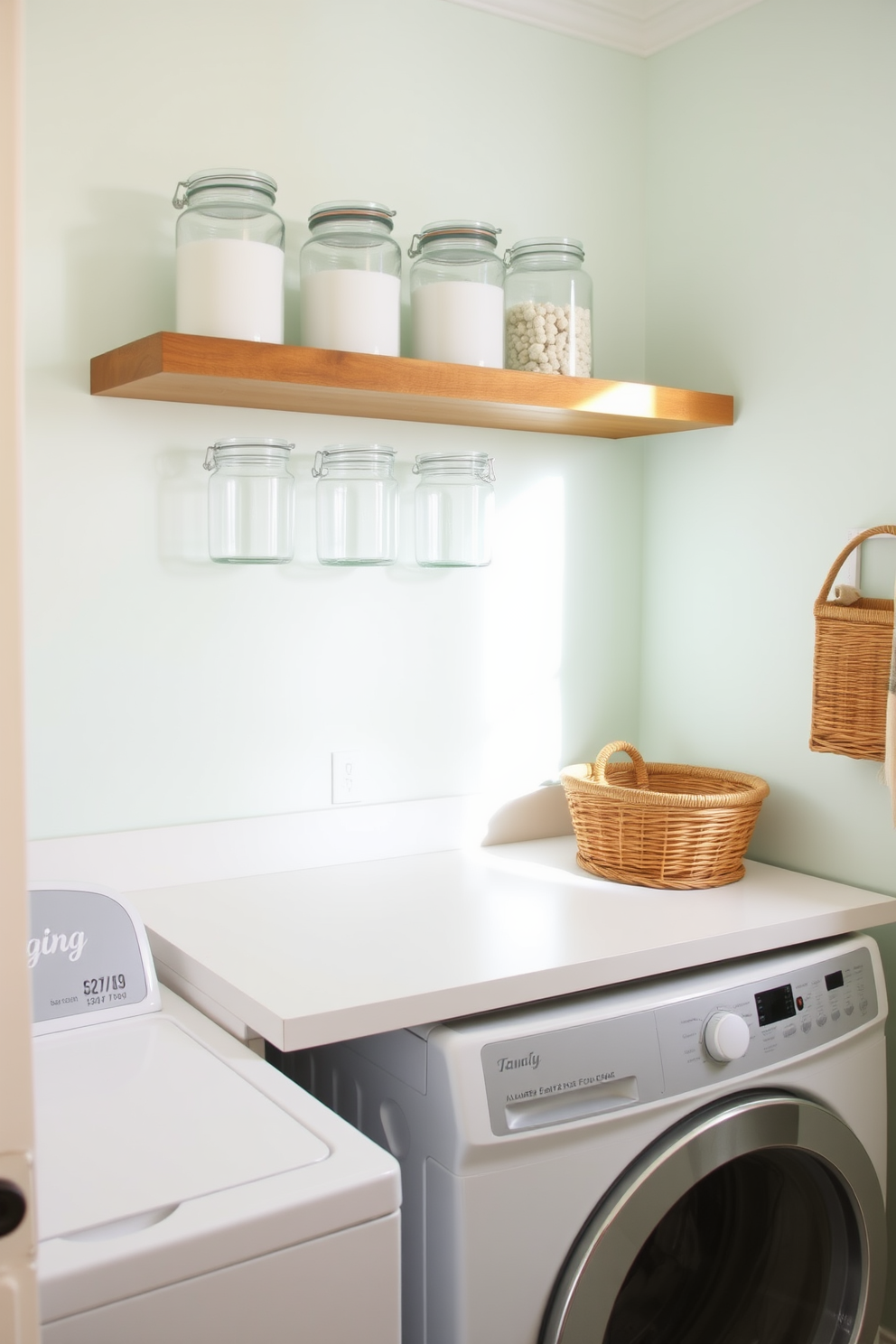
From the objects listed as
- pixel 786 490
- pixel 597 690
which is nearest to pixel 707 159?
pixel 786 490

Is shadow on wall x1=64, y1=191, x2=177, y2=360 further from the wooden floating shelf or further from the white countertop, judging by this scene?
the white countertop

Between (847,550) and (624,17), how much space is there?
1210 millimetres

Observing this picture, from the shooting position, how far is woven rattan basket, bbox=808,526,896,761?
5.97 ft

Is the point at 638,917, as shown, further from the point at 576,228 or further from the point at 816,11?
the point at 816,11

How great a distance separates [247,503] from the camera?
1.86 meters

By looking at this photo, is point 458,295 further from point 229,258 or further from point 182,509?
point 182,509

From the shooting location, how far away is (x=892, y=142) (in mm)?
1841

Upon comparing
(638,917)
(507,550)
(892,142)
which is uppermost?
(892,142)

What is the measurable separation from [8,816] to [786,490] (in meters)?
1.70

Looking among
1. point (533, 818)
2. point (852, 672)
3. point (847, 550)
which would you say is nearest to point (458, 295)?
point (847, 550)

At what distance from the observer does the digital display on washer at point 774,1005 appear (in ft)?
5.41

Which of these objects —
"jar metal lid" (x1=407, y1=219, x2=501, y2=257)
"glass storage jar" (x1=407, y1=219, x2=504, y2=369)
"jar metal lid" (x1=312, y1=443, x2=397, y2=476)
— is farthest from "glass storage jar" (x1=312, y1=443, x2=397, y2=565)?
"jar metal lid" (x1=407, y1=219, x2=501, y2=257)

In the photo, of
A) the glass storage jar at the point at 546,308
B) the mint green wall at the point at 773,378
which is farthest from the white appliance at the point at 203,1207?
the glass storage jar at the point at 546,308

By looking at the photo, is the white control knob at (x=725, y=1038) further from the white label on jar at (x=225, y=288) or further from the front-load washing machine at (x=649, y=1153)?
the white label on jar at (x=225, y=288)
